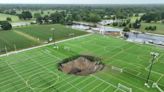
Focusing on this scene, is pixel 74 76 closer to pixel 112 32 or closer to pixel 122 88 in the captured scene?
pixel 122 88

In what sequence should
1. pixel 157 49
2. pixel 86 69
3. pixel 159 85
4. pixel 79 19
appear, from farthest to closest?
pixel 79 19, pixel 157 49, pixel 86 69, pixel 159 85

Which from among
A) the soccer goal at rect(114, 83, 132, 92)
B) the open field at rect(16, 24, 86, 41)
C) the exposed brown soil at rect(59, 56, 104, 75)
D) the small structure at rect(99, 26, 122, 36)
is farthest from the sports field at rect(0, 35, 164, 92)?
the small structure at rect(99, 26, 122, 36)

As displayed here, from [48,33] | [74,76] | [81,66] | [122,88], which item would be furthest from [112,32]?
[122,88]

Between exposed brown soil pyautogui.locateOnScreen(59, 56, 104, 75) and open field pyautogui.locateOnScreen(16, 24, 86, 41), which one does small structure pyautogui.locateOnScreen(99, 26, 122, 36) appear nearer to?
open field pyautogui.locateOnScreen(16, 24, 86, 41)

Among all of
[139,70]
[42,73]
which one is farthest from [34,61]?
[139,70]

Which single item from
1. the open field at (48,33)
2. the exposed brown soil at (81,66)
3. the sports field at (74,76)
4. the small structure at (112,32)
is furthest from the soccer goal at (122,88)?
the small structure at (112,32)

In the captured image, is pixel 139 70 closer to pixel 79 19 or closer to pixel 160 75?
pixel 160 75
